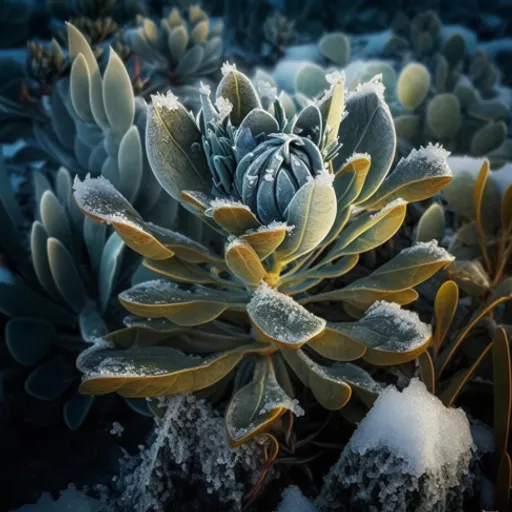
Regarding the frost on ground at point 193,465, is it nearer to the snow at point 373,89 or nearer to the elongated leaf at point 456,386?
the elongated leaf at point 456,386

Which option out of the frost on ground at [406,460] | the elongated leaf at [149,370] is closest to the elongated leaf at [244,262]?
the elongated leaf at [149,370]

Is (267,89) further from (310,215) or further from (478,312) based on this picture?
(478,312)

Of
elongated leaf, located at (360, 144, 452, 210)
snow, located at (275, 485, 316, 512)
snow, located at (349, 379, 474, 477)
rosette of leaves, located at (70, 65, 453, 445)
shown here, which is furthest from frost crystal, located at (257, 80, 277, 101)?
snow, located at (275, 485, 316, 512)

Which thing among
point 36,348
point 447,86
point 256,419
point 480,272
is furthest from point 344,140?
point 447,86

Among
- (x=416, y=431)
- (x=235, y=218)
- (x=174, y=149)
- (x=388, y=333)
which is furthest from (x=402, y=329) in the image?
(x=174, y=149)

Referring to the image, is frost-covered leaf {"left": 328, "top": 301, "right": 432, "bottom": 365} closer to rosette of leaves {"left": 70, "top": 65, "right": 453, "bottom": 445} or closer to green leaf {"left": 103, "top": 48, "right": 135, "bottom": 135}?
rosette of leaves {"left": 70, "top": 65, "right": 453, "bottom": 445}
